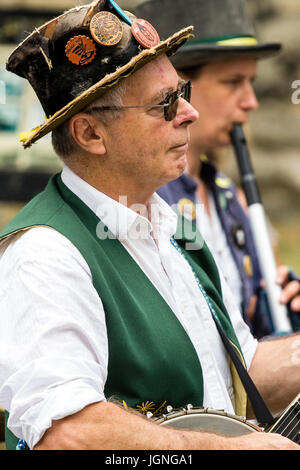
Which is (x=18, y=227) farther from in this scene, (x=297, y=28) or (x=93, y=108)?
(x=297, y=28)

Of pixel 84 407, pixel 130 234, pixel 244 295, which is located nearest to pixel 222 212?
pixel 244 295

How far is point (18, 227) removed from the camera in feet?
6.47

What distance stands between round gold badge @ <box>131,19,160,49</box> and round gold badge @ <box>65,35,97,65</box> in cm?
12

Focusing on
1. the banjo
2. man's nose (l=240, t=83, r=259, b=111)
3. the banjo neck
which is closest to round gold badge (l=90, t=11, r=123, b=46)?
the banjo

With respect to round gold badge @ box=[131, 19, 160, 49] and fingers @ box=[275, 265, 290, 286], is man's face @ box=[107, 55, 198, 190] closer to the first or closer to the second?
round gold badge @ box=[131, 19, 160, 49]

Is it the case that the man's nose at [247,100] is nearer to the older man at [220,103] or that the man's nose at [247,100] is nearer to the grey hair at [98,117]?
the older man at [220,103]

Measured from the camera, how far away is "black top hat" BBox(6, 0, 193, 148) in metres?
2.08

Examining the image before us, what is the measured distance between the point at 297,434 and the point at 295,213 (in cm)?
606

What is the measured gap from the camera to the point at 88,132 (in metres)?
2.20

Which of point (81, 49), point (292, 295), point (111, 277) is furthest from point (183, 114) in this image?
point (292, 295)

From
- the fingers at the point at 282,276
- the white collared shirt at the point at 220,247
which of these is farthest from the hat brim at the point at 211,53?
the fingers at the point at 282,276

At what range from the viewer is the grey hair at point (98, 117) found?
7.08ft

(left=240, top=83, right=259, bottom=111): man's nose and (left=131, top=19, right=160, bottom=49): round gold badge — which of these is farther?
(left=240, top=83, right=259, bottom=111): man's nose

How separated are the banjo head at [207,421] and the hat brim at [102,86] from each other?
824 millimetres
